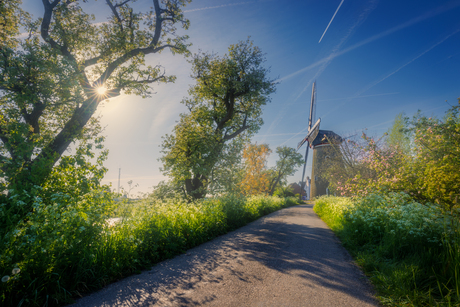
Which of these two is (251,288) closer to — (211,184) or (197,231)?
(197,231)

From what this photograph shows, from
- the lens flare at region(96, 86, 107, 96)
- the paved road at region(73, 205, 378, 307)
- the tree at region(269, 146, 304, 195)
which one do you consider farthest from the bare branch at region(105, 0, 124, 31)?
the tree at region(269, 146, 304, 195)

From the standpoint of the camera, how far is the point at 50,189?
13.5 feet

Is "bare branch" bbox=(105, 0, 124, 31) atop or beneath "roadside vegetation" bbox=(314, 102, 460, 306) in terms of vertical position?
atop

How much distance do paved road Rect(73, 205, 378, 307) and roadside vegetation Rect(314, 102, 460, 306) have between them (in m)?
0.51

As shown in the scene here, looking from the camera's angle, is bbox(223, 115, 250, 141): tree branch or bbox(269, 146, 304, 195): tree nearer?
bbox(223, 115, 250, 141): tree branch

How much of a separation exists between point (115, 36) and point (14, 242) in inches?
525

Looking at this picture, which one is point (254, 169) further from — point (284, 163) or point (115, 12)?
point (115, 12)

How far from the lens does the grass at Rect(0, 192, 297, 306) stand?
2787 mm

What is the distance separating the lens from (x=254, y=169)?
28.0 meters

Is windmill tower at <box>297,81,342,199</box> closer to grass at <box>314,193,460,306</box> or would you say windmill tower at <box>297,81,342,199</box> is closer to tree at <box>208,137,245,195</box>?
tree at <box>208,137,245,195</box>

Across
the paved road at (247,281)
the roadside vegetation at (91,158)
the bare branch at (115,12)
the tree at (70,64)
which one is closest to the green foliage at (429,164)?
the paved road at (247,281)

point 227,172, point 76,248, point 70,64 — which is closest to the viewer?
point 76,248

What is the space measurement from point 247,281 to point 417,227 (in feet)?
13.4

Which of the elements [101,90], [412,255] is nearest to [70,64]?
[101,90]
